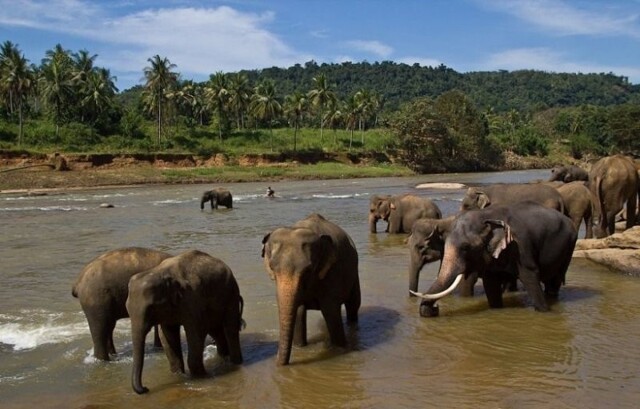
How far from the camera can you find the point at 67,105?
6938 centimetres

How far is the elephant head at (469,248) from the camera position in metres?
8.25

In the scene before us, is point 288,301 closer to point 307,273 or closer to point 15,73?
point 307,273

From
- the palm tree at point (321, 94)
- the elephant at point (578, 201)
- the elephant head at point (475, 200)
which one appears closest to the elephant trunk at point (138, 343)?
the elephant head at point (475, 200)

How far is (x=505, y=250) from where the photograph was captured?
8523 mm

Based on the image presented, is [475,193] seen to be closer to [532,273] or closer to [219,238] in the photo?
[532,273]

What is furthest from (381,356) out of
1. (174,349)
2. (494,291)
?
(494,291)

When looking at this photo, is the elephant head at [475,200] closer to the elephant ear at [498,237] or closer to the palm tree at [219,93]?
the elephant ear at [498,237]

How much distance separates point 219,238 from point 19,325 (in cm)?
995

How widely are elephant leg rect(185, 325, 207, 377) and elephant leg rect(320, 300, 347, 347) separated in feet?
4.40

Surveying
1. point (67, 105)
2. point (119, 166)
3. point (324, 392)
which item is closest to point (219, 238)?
point (324, 392)

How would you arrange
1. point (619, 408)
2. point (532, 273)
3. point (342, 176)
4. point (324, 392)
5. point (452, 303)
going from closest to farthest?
point (619, 408) < point (324, 392) < point (532, 273) < point (452, 303) < point (342, 176)

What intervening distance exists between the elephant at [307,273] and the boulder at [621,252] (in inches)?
227

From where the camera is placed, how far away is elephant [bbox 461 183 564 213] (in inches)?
487

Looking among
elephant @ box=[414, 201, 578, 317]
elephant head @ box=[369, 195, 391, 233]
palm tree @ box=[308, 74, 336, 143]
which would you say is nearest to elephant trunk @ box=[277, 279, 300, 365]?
elephant @ box=[414, 201, 578, 317]
